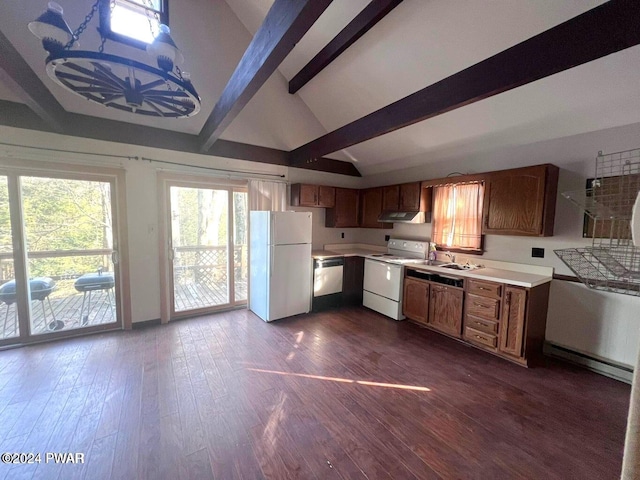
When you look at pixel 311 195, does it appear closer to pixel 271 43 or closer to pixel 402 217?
pixel 402 217

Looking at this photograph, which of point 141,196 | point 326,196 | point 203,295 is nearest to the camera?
point 141,196

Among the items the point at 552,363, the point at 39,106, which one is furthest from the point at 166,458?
the point at 552,363

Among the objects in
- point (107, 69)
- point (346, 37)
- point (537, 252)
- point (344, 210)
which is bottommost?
point (537, 252)

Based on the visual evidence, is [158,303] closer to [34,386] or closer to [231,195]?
[34,386]

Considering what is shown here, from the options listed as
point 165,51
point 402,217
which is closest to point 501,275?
point 402,217

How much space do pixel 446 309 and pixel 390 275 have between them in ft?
2.96

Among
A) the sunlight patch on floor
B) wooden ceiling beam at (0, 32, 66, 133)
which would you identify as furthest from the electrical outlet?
wooden ceiling beam at (0, 32, 66, 133)

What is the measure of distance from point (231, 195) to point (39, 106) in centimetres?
215

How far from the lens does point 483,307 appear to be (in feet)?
9.92

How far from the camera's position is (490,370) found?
272 centimetres

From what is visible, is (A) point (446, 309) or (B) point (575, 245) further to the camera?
(A) point (446, 309)

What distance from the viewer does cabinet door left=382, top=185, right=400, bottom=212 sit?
14.6 ft

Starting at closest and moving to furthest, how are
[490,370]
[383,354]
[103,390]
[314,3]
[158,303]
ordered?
1. [314,3]
2. [103,390]
3. [490,370]
4. [383,354]
5. [158,303]

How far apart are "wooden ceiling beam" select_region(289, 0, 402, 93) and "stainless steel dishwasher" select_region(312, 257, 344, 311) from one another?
263 centimetres
